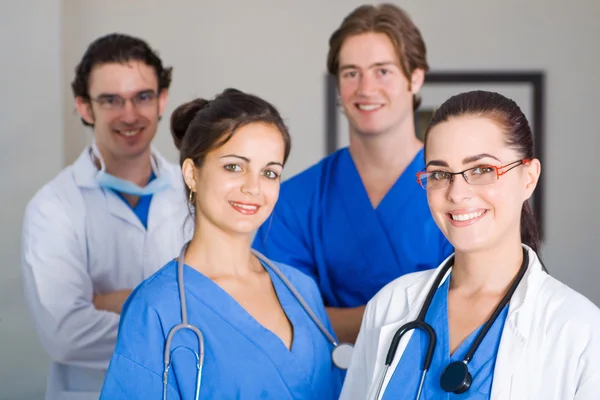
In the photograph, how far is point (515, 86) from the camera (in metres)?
3.90

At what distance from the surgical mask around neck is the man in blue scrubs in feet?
1.30

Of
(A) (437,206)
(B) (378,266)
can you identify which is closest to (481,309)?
(A) (437,206)

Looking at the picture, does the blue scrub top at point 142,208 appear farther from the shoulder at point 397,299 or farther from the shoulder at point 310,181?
the shoulder at point 397,299

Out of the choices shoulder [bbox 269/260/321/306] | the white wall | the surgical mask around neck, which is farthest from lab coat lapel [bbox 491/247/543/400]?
the white wall

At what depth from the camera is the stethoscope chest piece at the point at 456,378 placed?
1367 mm

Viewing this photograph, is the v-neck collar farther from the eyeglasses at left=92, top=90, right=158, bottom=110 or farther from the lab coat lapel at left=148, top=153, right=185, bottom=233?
the eyeglasses at left=92, top=90, right=158, bottom=110

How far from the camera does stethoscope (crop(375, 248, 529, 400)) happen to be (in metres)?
1.38

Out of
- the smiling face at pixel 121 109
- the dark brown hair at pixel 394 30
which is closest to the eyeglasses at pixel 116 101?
the smiling face at pixel 121 109

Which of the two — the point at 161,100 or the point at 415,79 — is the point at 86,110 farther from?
the point at 415,79

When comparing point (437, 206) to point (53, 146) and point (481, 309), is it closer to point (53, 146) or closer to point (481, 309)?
point (481, 309)

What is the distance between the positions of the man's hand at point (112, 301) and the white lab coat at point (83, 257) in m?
0.03

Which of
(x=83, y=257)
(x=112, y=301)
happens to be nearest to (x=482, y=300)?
(x=112, y=301)

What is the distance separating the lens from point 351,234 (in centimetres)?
217

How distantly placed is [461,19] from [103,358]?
8.15 feet
